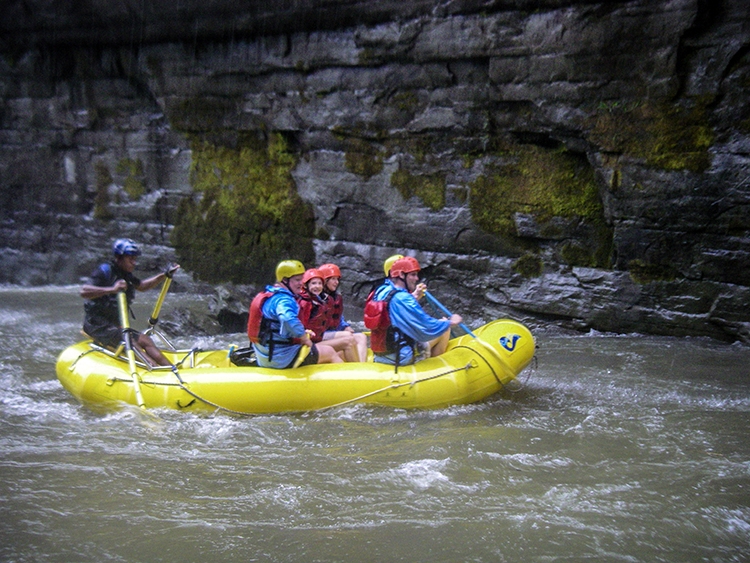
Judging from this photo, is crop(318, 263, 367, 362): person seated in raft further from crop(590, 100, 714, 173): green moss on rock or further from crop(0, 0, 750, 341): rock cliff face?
crop(590, 100, 714, 173): green moss on rock

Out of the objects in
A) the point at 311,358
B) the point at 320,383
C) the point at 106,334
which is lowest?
the point at 320,383

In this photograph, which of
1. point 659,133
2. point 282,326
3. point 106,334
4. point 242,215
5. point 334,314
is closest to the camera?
point 282,326

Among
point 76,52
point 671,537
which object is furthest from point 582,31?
point 76,52

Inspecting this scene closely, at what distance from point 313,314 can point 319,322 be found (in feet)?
0.34

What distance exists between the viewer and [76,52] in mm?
13000

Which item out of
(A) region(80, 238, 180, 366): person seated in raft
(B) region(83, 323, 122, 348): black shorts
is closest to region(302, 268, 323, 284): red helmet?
(A) region(80, 238, 180, 366): person seated in raft

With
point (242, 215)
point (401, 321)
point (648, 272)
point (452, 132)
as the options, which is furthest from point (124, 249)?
point (648, 272)

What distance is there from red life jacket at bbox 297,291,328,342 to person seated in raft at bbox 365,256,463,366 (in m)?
0.50

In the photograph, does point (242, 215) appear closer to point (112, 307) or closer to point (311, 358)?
point (112, 307)

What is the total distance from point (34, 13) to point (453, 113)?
26.0 feet

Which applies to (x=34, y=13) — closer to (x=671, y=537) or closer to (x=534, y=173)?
(x=534, y=173)

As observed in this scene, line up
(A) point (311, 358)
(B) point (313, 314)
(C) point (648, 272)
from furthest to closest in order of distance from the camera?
(C) point (648, 272)
(B) point (313, 314)
(A) point (311, 358)

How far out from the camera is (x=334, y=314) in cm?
660

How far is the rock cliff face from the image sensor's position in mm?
7715
